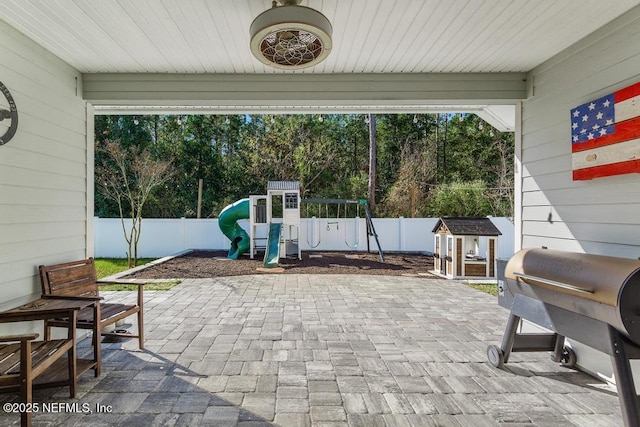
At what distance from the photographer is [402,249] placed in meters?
10.6

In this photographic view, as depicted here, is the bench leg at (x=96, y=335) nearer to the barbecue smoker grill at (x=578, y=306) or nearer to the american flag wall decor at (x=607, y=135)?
the barbecue smoker grill at (x=578, y=306)

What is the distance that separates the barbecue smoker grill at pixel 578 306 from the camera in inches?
70.2

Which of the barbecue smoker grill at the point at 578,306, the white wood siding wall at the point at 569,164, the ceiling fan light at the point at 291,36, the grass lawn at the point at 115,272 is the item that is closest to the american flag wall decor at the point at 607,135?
the white wood siding wall at the point at 569,164

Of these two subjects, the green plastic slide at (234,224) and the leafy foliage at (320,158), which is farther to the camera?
the leafy foliage at (320,158)

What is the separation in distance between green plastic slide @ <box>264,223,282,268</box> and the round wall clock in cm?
569

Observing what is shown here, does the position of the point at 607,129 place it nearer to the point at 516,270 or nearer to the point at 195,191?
the point at 516,270

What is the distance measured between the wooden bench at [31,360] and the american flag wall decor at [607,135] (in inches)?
159

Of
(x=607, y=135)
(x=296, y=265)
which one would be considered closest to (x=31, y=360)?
(x=607, y=135)

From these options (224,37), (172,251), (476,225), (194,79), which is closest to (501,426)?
(224,37)

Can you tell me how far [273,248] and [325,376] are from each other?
613 cm

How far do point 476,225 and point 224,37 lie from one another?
5.95 metres

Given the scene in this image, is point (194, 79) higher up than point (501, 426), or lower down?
higher up

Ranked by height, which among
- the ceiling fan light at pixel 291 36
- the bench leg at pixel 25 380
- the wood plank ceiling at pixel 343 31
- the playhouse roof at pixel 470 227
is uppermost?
the wood plank ceiling at pixel 343 31

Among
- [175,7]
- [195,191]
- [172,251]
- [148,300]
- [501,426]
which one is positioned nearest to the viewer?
[501,426]
